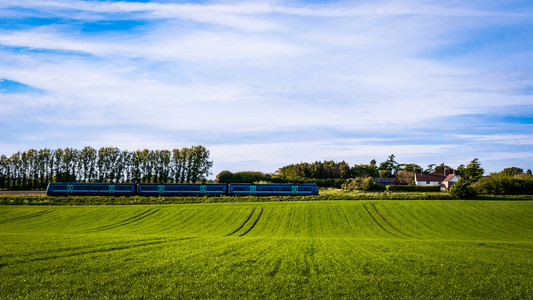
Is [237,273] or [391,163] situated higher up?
[391,163]

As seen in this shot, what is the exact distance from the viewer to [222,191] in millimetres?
72375

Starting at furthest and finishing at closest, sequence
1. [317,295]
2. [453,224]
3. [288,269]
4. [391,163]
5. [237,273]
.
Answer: [391,163], [453,224], [288,269], [237,273], [317,295]

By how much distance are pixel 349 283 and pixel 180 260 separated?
8.77 meters

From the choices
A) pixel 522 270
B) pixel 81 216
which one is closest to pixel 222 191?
pixel 81 216

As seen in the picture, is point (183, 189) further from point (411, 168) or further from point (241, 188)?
point (411, 168)

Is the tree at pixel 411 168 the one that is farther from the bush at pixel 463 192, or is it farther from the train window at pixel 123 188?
the train window at pixel 123 188

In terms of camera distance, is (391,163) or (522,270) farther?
(391,163)

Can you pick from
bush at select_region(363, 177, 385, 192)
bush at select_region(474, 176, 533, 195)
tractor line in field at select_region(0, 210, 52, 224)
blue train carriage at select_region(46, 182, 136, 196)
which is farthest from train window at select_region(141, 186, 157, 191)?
bush at select_region(474, 176, 533, 195)

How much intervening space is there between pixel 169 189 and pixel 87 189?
17.6m

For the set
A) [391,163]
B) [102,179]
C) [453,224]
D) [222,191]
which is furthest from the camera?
[391,163]

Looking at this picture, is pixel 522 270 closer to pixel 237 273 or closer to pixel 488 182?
pixel 237 273

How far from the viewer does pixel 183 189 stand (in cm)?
7144

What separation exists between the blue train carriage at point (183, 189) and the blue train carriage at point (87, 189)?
339 centimetres

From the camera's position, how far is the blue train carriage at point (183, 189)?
7112 centimetres
